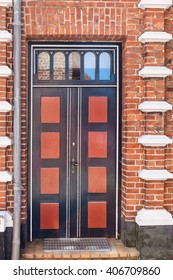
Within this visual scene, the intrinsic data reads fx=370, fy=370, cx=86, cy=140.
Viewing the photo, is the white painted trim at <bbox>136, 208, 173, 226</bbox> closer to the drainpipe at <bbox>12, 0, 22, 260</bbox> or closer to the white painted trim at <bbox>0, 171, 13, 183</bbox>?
the drainpipe at <bbox>12, 0, 22, 260</bbox>

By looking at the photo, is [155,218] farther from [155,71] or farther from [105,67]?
[105,67]

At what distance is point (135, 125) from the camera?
5844mm

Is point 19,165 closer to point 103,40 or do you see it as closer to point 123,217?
point 123,217

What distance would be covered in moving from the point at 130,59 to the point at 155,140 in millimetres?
1331

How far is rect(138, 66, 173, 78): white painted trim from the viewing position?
5629 millimetres

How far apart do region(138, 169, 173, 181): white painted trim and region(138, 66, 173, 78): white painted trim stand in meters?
1.46

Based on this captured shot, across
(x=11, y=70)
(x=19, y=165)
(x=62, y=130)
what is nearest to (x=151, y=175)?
(x=62, y=130)

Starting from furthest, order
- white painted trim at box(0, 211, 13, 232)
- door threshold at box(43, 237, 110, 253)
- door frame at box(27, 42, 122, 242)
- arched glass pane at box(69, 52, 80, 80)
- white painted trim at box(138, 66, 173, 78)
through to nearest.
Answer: arched glass pane at box(69, 52, 80, 80) → door frame at box(27, 42, 122, 242) → door threshold at box(43, 237, 110, 253) → white painted trim at box(138, 66, 173, 78) → white painted trim at box(0, 211, 13, 232)

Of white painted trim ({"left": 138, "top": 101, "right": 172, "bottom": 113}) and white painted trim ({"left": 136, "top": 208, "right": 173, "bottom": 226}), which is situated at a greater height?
white painted trim ({"left": 138, "top": 101, "right": 172, "bottom": 113})

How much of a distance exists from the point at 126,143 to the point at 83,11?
7.10ft

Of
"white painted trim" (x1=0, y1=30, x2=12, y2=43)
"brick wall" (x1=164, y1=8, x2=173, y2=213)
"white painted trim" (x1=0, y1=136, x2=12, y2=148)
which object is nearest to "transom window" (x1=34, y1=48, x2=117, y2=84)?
"white painted trim" (x1=0, y1=30, x2=12, y2=43)

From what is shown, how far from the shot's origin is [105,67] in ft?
20.4

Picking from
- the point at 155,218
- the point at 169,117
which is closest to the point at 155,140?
the point at 169,117

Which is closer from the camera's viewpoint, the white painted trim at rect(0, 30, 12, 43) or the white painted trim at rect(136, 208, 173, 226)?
the white painted trim at rect(0, 30, 12, 43)
